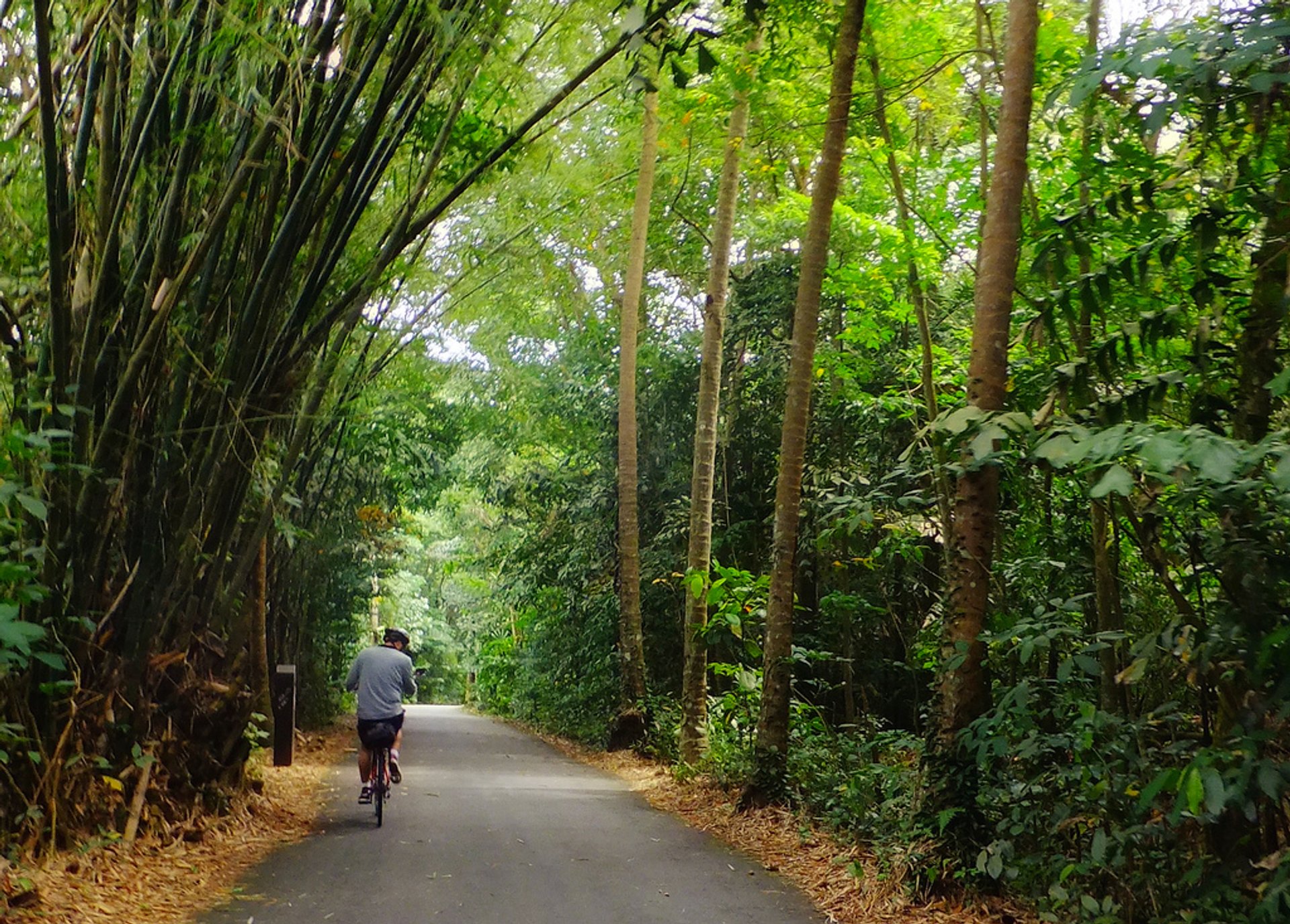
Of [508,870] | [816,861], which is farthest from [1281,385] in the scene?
[508,870]

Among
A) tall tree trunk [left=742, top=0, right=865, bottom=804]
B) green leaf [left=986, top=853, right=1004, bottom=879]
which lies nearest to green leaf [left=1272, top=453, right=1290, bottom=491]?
green leaf [left=986, top=853, right=1004, bottom=879]

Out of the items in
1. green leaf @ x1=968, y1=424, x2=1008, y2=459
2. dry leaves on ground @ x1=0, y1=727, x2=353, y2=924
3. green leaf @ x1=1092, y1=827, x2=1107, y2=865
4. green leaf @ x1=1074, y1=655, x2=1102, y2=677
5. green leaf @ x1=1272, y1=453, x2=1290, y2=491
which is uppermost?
green leaf @ x1=968, y1=424, x2=1008, y2=459

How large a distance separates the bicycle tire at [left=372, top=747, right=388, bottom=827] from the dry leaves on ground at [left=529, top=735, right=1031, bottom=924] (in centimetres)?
243

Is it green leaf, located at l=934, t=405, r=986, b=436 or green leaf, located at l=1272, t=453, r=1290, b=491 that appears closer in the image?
green leaf, located at l=1272, t=453, r=1290, b=491

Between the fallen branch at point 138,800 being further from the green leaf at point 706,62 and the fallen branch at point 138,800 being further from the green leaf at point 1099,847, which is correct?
the green leaf at point 706,62

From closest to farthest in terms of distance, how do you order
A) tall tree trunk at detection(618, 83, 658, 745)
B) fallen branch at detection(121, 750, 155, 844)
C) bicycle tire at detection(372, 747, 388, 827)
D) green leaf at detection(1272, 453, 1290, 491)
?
green leaf at detection(1272, 453, 1290, 491) < fallen branch at detection(121, 750, 155, 844) < bicycle tire at detection(372, 747, 388, 827) < tall tree trunk at detection(618, 83, 658, 745)

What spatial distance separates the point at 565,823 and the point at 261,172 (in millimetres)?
5179

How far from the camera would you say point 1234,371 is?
5.16 metres

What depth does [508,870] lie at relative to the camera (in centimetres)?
700

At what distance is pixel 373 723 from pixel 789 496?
3.67 m

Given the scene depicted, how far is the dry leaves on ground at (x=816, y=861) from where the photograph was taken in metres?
5.93

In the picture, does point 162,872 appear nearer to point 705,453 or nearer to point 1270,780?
point 1270,780

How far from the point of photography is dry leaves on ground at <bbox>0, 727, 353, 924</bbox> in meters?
5.31

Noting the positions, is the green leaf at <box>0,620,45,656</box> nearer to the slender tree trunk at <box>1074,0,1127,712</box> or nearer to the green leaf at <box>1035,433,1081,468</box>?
the green leaf at <box>1035,433,1081,468</box>
